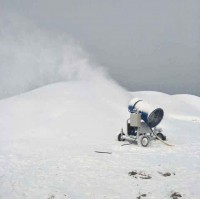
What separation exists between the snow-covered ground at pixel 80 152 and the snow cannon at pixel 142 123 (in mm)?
533

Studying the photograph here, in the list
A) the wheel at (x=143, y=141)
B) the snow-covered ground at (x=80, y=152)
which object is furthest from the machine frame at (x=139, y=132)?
the snow-covered ground at (x=80, y=152)

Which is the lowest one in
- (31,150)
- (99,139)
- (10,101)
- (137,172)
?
(137,172)

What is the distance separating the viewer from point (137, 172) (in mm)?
11742

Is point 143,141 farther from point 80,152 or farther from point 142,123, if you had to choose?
point 80,152

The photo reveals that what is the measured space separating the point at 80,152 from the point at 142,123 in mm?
4277

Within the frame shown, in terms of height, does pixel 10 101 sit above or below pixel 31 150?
above

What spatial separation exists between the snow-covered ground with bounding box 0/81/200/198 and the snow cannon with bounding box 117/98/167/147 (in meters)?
0.53

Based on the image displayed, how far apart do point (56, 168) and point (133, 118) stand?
21.8 feet

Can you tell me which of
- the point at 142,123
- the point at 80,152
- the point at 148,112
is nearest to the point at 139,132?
the point at 142,123

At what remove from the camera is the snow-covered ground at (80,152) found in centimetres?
1000

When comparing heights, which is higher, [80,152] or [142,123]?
[142,123]

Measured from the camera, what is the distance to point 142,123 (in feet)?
59.4

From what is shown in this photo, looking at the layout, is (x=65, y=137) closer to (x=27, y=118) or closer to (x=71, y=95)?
(x=27, y=118)

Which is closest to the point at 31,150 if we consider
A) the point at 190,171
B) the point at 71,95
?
the point at 190,171
